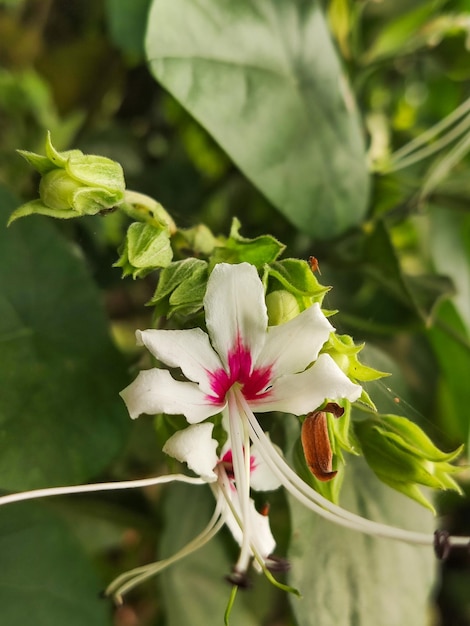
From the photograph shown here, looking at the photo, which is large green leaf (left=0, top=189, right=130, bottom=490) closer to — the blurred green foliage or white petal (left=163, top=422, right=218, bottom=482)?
the blurred green foliage

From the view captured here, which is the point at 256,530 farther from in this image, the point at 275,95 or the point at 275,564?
the point at 275,95

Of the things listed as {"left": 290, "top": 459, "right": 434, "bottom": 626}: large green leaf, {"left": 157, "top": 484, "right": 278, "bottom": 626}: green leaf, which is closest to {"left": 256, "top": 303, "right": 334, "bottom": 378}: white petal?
{"left": 290, "top": 459, "right": 434, "bottom": 626}: large green leaf

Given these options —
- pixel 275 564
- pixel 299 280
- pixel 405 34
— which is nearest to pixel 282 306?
pixel 299 280

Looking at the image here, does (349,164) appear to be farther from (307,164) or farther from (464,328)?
(464,328)

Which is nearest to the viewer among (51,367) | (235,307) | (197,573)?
(235,307)

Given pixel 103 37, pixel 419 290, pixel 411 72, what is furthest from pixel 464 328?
pixel 103 37

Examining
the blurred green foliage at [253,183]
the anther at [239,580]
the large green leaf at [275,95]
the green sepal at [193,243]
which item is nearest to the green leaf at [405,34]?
the blurred green foliage at [253,183]
